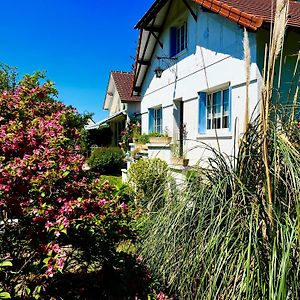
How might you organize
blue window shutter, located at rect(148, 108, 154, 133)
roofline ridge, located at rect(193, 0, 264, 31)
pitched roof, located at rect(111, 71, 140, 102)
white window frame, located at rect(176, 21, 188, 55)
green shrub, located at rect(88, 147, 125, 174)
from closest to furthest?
roofline ridge, located at rect(193, 0, 264, 31) → white window frame, located at rect(176, 21, 188, 55) → blue window shutter, located at rect(148, 108, 154, 133) → green shrub, located at rect(88, 147, 125, 174) → pitched roof, located at rect(111, 71, 140, 102)

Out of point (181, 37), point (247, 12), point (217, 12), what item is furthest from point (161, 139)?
point (247, 12)

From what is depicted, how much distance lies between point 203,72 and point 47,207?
9415mm

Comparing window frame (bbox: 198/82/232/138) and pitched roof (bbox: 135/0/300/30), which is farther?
Answer: window frame (bbox: 198/82/232/138)

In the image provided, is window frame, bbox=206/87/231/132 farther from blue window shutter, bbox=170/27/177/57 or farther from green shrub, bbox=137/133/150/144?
green shrub, bbox=137/133/150/144

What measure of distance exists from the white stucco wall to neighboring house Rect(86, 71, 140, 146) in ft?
26.5

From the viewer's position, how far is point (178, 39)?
1450cm

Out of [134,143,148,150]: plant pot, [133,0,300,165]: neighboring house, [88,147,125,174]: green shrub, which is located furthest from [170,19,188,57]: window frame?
[88,147,125,174]: green shrub

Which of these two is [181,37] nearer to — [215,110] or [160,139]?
[160,139]

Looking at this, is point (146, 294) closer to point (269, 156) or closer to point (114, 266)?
point (114, 266)

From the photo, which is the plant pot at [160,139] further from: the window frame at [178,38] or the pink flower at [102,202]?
the pink flower at [102,202]

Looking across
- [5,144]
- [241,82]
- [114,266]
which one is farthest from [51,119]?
[241,82]

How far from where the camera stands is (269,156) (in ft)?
9.53

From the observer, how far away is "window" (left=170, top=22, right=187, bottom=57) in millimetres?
13721

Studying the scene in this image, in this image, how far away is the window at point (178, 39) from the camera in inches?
540
